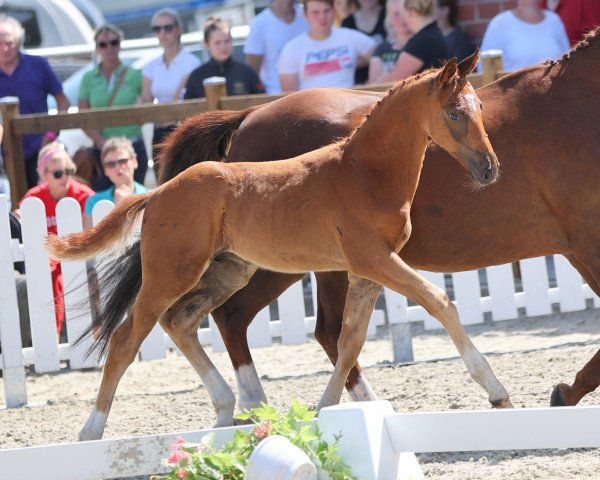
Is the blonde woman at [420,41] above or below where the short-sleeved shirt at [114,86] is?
above

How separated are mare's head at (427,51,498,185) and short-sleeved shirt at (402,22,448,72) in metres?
4.01

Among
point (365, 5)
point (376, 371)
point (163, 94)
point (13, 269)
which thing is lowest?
point (376, 371)

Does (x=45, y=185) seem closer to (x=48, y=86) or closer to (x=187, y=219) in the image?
(x=48, y=86)

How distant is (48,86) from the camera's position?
945 cm

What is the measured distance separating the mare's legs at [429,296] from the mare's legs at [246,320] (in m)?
1.19

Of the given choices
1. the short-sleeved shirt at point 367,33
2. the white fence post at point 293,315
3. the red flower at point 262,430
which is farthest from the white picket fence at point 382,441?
the short-sleeved shirt at point 367,33

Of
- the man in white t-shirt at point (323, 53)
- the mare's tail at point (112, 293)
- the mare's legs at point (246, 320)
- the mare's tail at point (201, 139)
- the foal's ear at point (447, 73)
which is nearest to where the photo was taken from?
the foal's ear at point (447, 73)

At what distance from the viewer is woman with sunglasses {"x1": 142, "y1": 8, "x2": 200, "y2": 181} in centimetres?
947

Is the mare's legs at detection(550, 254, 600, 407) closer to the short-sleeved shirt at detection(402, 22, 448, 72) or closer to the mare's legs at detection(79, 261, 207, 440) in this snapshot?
the mare's legs at detection(79, 261, 207, 440)

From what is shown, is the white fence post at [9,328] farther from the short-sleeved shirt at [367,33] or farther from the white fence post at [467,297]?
the short-sleeved shirt at [367,33]

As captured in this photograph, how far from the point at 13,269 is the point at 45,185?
1073mm

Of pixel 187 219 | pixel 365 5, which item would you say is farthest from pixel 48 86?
pixel 187 219

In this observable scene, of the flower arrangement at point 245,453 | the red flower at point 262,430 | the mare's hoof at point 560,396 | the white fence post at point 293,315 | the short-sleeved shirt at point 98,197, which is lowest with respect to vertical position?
the white fence post at point 293,315

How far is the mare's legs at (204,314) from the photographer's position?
4.93 metres
